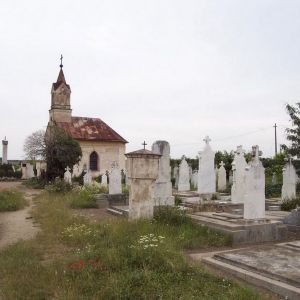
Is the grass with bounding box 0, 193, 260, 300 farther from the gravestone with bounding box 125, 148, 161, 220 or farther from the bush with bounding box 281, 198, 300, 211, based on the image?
the bush with bounding box 281, 198, 300, 211

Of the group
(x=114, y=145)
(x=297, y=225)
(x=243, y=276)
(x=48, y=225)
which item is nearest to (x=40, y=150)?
(x=114, y=145)

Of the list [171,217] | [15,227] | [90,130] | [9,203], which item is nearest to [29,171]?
[90,130]

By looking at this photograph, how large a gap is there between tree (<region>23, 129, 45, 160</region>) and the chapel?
5.01 m

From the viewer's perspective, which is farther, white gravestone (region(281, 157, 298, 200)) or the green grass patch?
the green grass patch

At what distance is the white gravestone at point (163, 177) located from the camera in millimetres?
12508

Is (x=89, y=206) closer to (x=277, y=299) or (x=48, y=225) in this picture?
(x=48, y=225)

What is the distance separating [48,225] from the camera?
11.1 m

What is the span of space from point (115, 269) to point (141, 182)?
15.5 feet

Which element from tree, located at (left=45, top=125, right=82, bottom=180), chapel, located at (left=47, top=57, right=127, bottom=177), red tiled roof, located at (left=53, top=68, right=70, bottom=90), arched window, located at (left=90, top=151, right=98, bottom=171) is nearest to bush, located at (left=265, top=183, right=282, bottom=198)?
tree, located at (left=45, top=125, right=82, bottom=180)

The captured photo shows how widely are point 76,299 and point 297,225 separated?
24.0 feet

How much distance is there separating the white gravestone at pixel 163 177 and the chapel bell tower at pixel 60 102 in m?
34.8

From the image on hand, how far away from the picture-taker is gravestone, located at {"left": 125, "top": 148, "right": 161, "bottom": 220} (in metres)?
10.5

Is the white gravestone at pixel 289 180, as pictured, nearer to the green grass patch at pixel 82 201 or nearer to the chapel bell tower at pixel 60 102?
the green grass patch at pixel 82 201

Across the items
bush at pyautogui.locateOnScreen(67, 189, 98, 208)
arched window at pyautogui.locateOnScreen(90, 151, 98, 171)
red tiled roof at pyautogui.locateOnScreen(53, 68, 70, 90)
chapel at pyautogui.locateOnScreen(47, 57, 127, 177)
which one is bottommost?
bush at pyautogui.locateOnScreen(67, 189, 98, 208)
